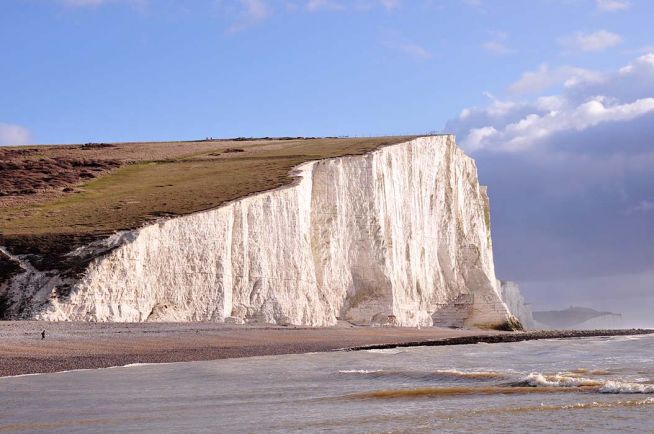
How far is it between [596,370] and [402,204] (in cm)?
3361

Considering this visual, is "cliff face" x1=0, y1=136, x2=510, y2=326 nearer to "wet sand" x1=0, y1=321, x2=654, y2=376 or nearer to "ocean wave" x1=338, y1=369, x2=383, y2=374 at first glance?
"wet sand" x1=0, y1=321, x2=654, y2=376

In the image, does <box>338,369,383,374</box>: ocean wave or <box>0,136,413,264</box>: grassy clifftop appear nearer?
<box>338,369,383,374</box>: ocean wave

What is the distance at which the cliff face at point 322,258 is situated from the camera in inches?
1261

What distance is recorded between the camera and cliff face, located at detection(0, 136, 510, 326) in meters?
32.0

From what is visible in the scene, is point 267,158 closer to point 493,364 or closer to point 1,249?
point 1,249

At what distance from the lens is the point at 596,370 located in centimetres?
1773

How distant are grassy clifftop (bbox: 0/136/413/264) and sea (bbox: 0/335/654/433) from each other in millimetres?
15434

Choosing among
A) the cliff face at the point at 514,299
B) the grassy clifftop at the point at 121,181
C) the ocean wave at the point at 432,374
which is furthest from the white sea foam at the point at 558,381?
the cliff face at the point at 514,299

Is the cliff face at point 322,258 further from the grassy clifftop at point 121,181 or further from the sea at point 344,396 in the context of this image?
the sea at point 344,396

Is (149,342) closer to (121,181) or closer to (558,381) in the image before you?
(558,381)

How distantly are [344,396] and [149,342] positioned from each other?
43.2 ft

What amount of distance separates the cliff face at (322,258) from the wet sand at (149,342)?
2.23 m

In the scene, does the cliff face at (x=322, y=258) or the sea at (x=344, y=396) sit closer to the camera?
the sea at (x=344, y=396)

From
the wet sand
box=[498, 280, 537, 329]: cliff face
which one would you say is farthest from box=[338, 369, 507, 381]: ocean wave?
box=[498, 280, 537, 329]: cliff face
